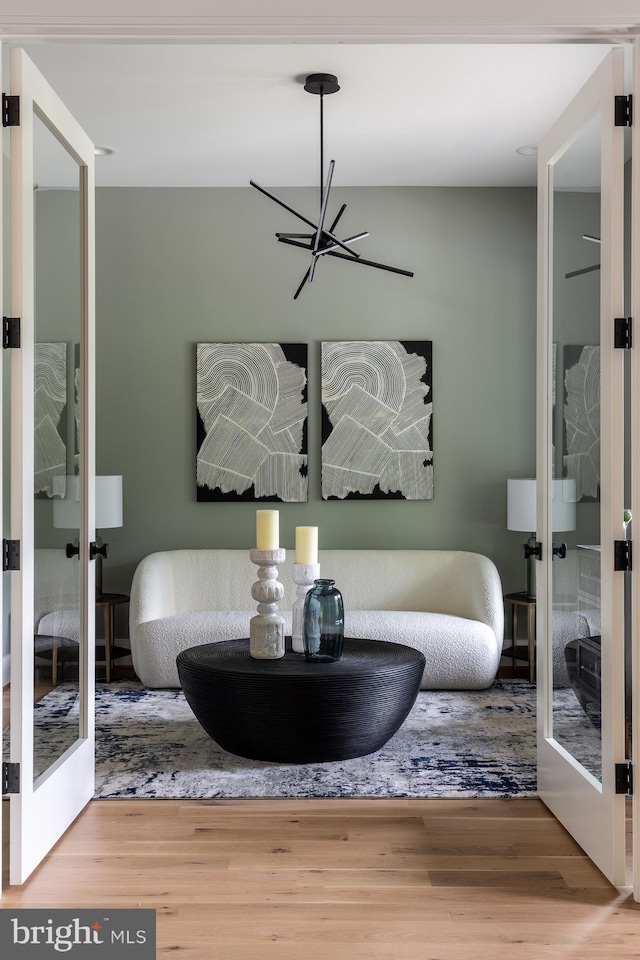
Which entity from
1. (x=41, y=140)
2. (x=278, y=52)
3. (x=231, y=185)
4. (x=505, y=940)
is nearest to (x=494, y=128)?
(x=278, y=52)

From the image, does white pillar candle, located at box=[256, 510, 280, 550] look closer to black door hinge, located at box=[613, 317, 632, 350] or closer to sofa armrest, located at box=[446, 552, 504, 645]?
black door hinge, located at box=[613, 317, 632, 350]

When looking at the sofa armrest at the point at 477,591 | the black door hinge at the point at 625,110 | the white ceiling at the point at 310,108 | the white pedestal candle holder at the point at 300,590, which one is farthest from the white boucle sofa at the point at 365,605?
the black door hinge at the point at 625,110

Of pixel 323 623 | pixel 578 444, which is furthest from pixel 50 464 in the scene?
pixel 578 444

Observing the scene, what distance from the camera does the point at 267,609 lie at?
12.2 feet

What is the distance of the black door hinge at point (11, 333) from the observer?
8.29ft

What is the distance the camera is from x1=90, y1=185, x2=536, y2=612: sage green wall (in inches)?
225

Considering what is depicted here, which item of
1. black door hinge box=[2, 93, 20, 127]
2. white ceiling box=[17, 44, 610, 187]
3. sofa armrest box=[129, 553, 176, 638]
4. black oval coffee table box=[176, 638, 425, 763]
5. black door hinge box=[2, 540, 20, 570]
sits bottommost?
black oval coffee table box=[176, 638, 425, 763]

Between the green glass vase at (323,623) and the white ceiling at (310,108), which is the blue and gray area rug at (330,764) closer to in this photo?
the green glass vase at (323,623)

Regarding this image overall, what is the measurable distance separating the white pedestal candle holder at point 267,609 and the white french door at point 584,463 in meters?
1.07

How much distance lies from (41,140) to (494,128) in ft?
8.75

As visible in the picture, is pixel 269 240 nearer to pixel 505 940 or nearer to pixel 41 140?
pixel 41 140

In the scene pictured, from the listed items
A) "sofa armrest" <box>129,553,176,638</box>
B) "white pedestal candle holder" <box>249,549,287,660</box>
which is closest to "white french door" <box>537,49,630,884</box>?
"white pedestal candle holder" <box>249,549,287,660</box>

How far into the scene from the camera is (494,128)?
4.66 meters

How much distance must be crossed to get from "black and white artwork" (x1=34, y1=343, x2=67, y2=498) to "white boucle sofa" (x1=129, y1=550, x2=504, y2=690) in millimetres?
2183
